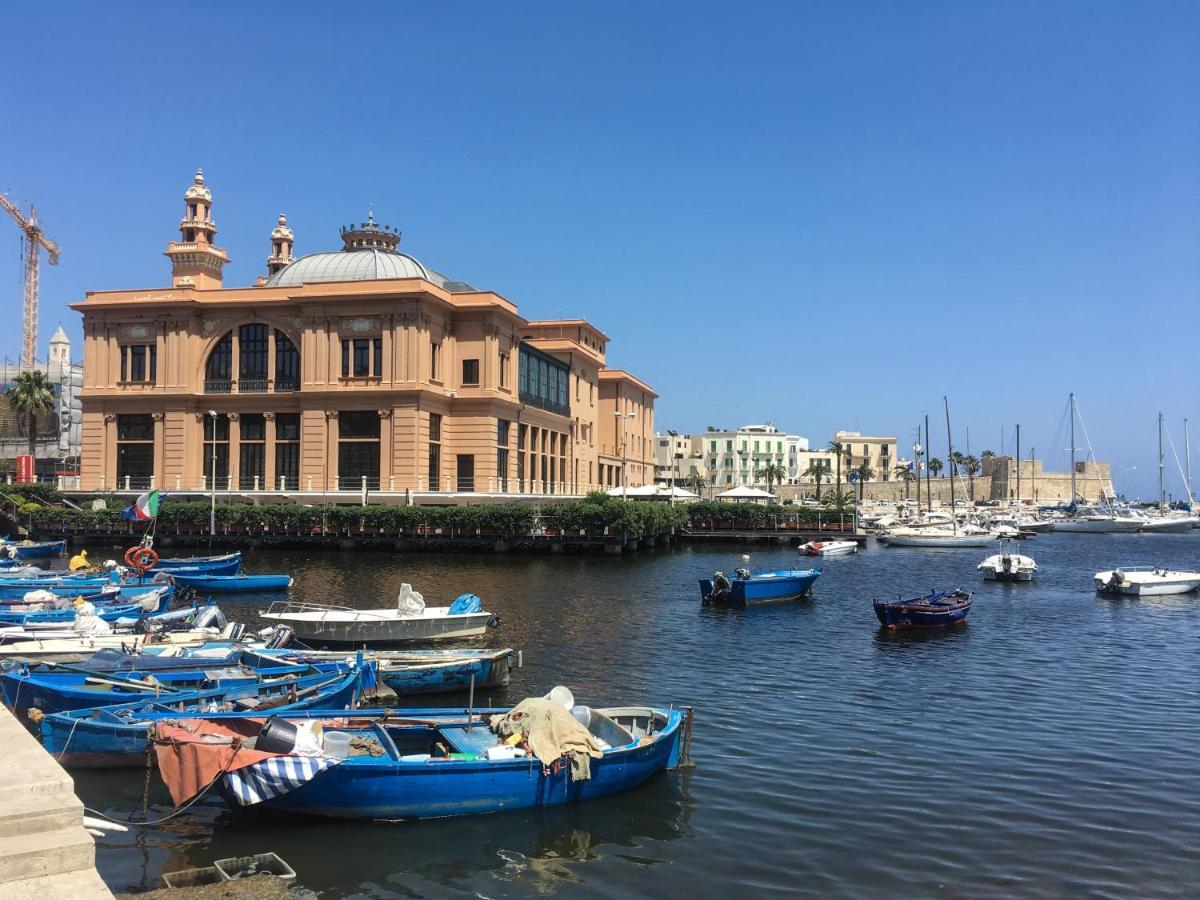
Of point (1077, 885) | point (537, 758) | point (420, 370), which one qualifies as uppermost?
point (420, 370)

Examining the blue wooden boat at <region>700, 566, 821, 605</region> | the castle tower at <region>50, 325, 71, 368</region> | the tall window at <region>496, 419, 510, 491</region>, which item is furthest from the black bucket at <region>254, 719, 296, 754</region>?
the castle tower at <region>50, 325, 71, 368</region>

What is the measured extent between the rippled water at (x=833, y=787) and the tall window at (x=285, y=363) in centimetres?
4068

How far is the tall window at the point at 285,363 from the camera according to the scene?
7150 centimetres

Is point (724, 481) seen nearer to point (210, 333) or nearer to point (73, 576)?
point (210, 333)

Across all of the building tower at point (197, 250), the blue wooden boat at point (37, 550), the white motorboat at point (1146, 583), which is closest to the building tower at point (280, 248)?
the building tower at point (197, 250)

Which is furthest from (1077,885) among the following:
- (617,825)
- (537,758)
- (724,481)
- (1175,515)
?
(724,481)

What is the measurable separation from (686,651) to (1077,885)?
17832 millimetres

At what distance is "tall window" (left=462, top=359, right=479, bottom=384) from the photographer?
241ft

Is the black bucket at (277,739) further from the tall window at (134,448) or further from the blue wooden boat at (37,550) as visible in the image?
the tall window at (134,448)

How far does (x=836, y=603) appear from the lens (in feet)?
147

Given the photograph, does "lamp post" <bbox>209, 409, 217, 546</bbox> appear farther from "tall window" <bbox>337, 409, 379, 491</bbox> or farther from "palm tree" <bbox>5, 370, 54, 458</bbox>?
"palm tree" <bbox>5, 370, 54, 458</bbox>

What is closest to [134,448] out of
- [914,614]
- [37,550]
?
[37,550]

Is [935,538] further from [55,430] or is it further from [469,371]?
[55,430]

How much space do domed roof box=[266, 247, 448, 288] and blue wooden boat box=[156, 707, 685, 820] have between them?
6125cm
